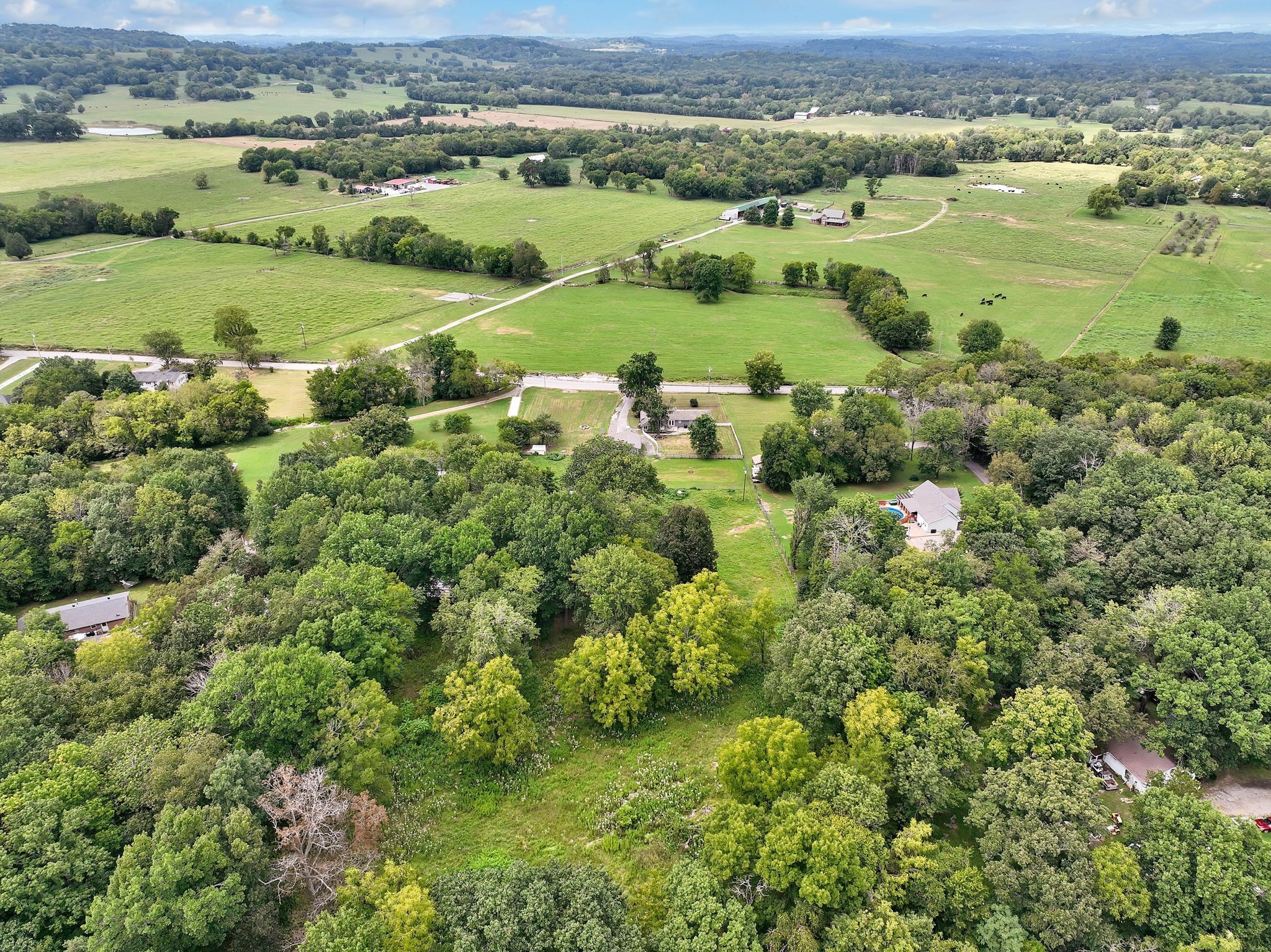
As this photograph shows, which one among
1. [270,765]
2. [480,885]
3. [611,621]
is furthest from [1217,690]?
[270,765]

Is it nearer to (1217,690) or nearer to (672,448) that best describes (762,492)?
(672,448)

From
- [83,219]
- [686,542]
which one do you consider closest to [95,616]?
[686,542]

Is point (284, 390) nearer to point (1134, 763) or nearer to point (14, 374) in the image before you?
point (14, 374)

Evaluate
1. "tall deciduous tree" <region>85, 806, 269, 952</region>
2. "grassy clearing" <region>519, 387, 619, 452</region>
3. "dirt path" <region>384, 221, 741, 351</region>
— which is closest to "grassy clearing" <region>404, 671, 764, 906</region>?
"tall deciduous tree" <region>85, 806, 269, 952</region>

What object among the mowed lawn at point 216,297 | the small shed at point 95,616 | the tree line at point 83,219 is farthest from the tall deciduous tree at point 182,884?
the tree line at point 83,219

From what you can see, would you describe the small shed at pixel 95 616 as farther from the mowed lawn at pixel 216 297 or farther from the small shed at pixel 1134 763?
the small shed at pixel 1134 763

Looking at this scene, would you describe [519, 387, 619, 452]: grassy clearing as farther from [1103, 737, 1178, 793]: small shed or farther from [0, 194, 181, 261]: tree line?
[0, 194, 181, 261]: tree line
